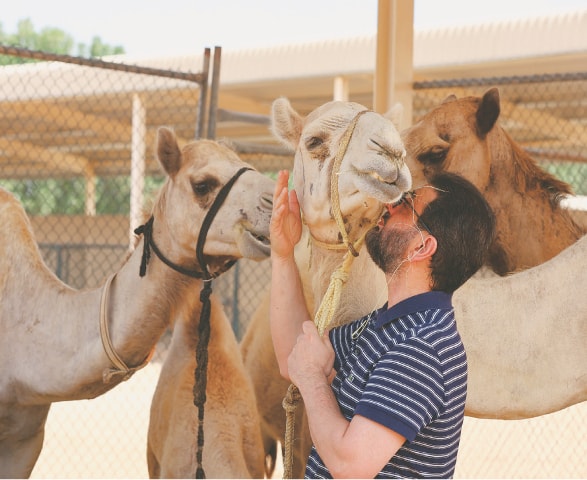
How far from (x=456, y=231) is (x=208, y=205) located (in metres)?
1.47

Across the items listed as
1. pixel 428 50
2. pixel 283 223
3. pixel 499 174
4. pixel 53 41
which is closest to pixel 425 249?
pixel 283 223

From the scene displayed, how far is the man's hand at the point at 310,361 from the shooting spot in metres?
2.08

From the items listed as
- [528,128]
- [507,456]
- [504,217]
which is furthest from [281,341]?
[528,128]

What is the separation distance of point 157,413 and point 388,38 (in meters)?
2.30

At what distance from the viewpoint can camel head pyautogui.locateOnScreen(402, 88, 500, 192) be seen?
12.2 feet

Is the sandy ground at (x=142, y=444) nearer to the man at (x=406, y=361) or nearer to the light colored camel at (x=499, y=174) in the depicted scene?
the light colored camel at (x=499, y=174)

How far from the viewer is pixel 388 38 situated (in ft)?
15.1

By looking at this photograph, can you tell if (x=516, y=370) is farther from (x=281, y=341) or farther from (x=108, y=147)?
(x=108, y=147)

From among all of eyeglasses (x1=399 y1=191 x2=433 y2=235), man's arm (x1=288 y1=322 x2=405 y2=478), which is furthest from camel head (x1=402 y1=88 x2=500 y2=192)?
man's arm (x1=288 y1=322 x2=405 y2=478)

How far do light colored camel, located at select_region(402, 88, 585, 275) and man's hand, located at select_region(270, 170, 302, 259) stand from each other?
1207 millimetres

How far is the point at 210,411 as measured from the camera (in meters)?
3.61

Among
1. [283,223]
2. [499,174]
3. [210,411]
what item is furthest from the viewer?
[499,174]

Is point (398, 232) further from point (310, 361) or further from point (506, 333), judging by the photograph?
point (506, 333)

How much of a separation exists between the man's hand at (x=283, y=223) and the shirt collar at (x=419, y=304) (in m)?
0.59
